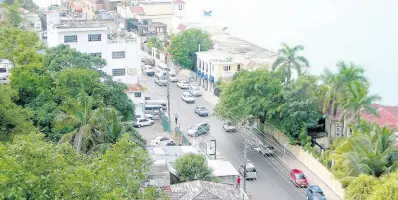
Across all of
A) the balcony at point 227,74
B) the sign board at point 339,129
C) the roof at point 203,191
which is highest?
the balcony at point 227,74

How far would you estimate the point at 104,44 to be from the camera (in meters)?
39.2

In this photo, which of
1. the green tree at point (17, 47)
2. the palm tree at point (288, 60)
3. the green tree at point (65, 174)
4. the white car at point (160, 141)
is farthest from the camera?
the palm tree at point (288, 60)

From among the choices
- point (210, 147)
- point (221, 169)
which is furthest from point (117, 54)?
point (221, 169)

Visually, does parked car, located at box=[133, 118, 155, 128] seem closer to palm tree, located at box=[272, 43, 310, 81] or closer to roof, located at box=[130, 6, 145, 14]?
palm tree, located at box=[272, 43, 310, 81]

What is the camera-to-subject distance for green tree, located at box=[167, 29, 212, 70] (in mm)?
49188

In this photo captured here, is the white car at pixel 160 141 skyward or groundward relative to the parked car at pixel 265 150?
skyward

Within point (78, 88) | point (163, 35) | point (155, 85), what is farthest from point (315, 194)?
point (163, 35)

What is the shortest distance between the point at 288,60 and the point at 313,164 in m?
8.09

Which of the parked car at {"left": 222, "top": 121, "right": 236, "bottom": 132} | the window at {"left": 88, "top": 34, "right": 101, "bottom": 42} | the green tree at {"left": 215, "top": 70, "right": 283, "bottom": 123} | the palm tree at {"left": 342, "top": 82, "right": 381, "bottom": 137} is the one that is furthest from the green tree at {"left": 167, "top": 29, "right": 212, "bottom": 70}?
the palm tree at {"left": 342, "top": 82, "right": 381, "bottom": 137}

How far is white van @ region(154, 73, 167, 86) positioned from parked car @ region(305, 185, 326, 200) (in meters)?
22.6

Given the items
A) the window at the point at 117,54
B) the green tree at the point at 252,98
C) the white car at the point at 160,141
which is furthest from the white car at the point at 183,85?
the white car at the point at 160,141

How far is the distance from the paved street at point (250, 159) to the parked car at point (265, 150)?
0.31 m

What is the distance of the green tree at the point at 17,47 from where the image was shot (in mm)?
32312

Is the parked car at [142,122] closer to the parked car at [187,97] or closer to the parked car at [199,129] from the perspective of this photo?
the parked car at [199,129]
